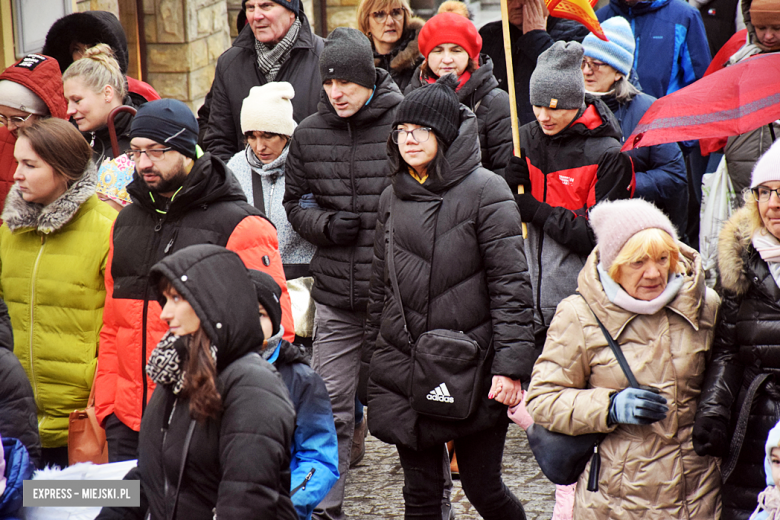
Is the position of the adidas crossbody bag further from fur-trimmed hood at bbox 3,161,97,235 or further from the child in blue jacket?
fur-trimmed hood at bbox 3,161,97,235

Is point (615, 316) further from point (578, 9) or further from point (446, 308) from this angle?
point (578, 9)

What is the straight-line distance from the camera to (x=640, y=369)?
360 centimetres

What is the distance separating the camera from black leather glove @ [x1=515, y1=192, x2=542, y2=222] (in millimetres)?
5188

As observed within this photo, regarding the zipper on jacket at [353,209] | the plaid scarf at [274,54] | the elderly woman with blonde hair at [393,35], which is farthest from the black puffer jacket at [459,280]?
the elderly woman with blonde hair at [393,35]

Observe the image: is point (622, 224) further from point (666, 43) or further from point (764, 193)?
point (666, 43)

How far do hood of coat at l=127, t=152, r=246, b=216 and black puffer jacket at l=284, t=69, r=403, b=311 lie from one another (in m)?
1.07

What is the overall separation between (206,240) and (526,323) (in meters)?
1.35

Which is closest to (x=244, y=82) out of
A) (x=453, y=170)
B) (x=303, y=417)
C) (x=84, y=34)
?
(x=84, y=34)

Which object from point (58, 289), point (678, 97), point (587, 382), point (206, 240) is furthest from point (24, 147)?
point (678, 97)

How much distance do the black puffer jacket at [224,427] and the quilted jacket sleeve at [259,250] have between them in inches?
38.5

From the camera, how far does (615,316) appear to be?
11.9 ft

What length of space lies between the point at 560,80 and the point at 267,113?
1597 mm

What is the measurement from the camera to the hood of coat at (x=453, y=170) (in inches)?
171

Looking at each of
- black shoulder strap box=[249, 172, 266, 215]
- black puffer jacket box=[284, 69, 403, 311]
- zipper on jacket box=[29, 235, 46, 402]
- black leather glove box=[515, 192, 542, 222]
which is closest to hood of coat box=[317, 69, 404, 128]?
black puffer jacket box=[284, 69, 403, 311]
